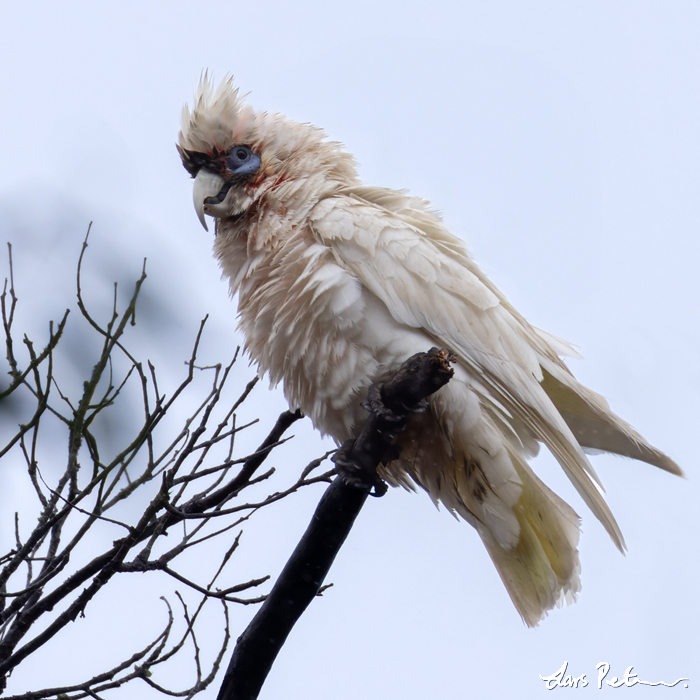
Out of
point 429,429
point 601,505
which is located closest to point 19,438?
point 429,429

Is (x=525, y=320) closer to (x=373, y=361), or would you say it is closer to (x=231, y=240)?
(x=373, y=361)

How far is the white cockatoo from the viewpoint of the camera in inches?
90.6

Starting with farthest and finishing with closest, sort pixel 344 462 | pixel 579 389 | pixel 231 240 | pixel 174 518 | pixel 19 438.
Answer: pixel 231 240, pixel 579 389, pixel 344 462, pixel 174 518, pixel 19 438

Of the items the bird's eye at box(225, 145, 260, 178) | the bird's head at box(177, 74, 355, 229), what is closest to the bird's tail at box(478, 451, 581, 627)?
the bird's head at box(177, 74, 355, 229)

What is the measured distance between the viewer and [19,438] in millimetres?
1787

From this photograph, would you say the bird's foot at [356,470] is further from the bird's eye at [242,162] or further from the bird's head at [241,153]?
the bird's eye at [242,162]

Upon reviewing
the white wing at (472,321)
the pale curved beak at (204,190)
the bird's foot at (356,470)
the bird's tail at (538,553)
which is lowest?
the bird's tail at (538,553)

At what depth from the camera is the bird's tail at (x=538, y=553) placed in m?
2.42

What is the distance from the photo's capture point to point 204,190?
2.87 m

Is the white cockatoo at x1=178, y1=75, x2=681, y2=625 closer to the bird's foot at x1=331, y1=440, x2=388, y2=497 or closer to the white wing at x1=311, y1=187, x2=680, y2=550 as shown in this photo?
the white wing at x1=311, y1=187, x2=680, y2=550

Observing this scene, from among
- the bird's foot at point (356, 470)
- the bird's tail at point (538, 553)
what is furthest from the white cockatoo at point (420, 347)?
the bird's foot at point (356, 470)

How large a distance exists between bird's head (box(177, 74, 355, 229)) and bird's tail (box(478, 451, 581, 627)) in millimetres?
1426

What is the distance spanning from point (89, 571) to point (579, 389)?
1.80 metres

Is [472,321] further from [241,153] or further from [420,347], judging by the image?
[241,153]
